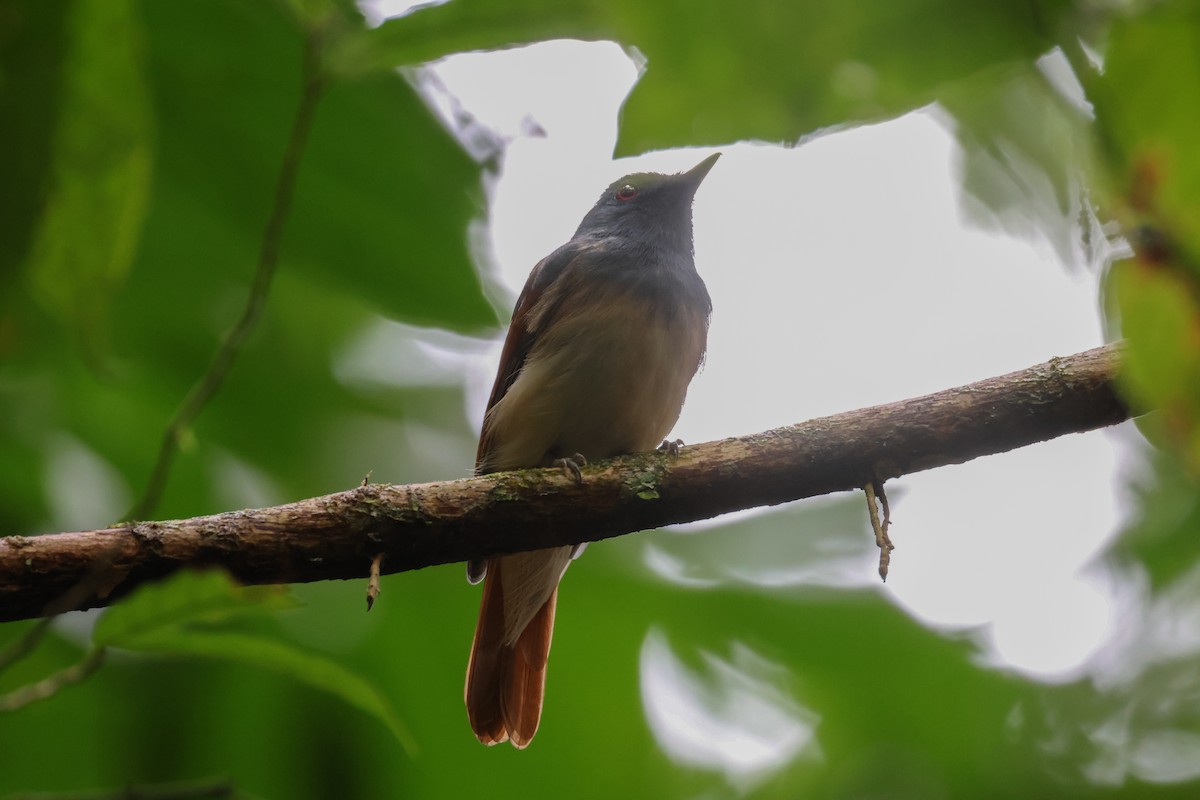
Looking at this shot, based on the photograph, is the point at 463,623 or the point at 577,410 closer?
the point at 577,410

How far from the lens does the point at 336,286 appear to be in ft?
11.0

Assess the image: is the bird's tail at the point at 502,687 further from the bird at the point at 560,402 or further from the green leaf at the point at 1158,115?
the green leaf at the point at 1158,115

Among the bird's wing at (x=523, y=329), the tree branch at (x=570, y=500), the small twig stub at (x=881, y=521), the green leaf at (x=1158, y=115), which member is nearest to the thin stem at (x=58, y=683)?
the tree branch at (x=570, y=500)

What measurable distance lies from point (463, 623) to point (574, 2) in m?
3.69

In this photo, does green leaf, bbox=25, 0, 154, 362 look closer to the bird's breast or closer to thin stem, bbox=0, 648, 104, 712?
thin stem, bbox=0, 648, 104, 712

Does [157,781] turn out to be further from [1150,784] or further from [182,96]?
[1150,784]

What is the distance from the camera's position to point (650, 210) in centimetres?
496

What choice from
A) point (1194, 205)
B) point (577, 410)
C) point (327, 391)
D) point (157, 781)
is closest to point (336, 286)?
point (577, 410)

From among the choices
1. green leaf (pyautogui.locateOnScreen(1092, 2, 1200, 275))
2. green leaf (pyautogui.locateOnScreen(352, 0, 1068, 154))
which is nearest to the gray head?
green leaf (pyautogui.locateOnScreen(352, 0, 1068, 154))

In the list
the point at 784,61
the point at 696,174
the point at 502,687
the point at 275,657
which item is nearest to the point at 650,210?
the point at 696,174

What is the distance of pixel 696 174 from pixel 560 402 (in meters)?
1.66

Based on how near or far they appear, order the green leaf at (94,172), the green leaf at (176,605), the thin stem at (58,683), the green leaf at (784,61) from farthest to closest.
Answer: the thin stem at (58,683), the green leaf at (176,605), the green leaf at (94,172), the green leaf at (784,61)

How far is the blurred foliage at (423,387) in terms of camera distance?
0.84 m

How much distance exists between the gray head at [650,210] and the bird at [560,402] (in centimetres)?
35
